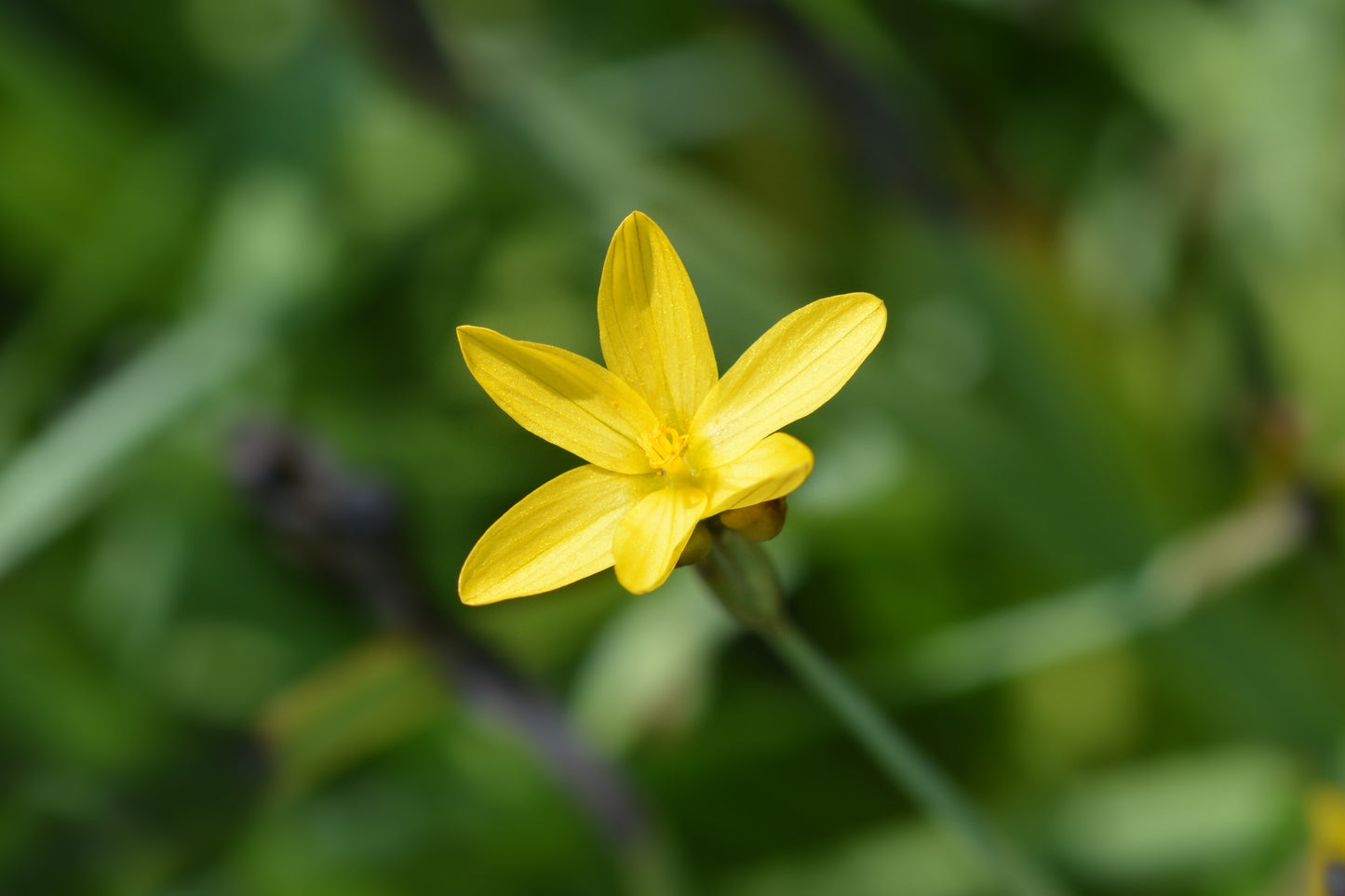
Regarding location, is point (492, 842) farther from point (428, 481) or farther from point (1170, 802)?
point (1170, 802)

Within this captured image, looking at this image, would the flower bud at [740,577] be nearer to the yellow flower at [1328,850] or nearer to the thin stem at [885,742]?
the thin stem at [885,742]

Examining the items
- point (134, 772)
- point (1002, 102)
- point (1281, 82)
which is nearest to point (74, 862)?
point (134, 772)

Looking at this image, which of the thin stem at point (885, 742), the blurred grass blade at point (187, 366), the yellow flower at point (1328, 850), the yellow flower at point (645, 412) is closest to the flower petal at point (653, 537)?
the yellow flower at point (645, 412)

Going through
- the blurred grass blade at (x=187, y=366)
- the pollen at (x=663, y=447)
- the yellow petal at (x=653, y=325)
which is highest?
the blurred grass blade at (x=187, y=366)

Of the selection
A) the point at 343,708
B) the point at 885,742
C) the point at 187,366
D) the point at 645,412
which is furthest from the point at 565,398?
the point at 187,366

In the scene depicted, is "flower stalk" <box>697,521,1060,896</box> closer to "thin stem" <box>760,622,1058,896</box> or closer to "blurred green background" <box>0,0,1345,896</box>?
"thin stem" <box>760,622,1058,896</box>

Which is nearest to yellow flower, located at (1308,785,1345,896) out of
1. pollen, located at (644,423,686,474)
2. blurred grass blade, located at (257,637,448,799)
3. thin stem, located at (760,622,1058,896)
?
thin stem, located at (760,622,1058,896)

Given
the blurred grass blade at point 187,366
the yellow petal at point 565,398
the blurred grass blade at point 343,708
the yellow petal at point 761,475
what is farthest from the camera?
the blurred grass blade at point 187,366

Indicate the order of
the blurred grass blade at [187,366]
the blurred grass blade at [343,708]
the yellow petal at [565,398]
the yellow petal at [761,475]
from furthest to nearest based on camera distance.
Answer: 1. the blurred grass blade at [187,366]
2. the blurred grass blade at [343,708]
3. the yellow petal at [565,398]
4. the yellow petal at [761,475]
